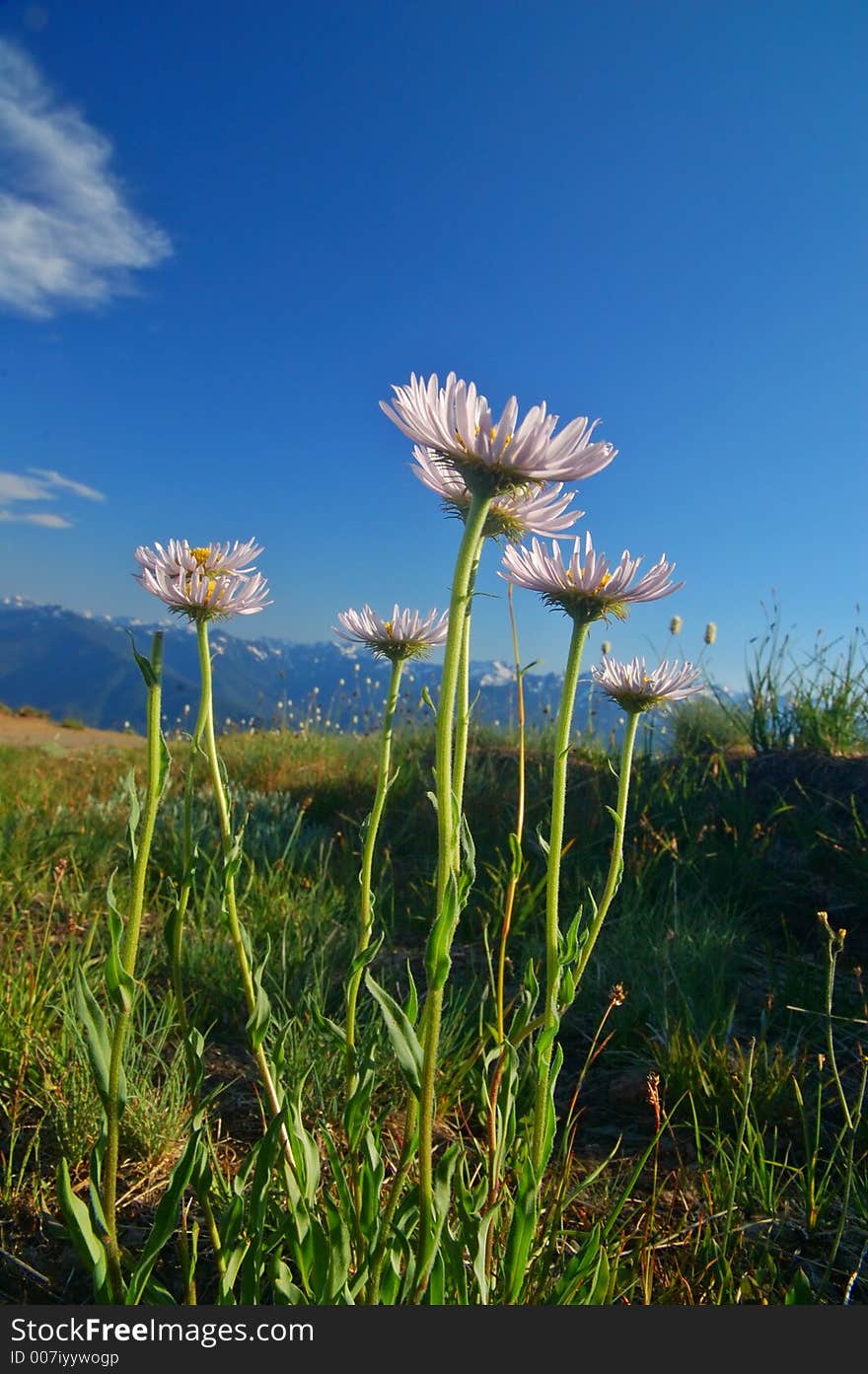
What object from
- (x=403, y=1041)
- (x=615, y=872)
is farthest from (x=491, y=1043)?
(x=403, y=1041)

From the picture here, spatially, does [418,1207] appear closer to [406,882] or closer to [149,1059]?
[149,1059]

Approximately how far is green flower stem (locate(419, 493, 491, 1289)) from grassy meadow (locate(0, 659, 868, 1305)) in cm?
6

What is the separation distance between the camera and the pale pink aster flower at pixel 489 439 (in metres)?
1.28

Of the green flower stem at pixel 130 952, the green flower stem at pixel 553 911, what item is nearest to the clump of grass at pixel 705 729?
the green flower stem at pixel 553 911

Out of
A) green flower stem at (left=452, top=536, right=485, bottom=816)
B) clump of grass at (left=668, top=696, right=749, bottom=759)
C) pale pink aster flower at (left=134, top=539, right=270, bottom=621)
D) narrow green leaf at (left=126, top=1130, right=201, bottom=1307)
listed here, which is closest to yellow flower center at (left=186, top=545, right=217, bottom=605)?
pale pink aster flower at (left=134, top=539, right=270, bottom=621)

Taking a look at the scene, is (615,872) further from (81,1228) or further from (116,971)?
(81,1228)

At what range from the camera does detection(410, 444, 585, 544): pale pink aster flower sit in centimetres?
143

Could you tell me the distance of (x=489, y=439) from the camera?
4.24 ft

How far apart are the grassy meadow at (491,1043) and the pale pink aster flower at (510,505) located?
468 millimetres

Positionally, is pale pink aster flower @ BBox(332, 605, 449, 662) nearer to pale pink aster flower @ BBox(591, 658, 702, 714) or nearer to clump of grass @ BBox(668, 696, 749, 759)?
pale pink aster flower @ BBox(591, 658, 702, 714)

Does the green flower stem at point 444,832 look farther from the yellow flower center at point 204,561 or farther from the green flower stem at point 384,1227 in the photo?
the yellow flower center at point 204,561

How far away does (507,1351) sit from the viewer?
120 centimetres

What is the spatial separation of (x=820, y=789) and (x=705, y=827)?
80cm

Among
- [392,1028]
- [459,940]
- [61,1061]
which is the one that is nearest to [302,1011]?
[61,1061]
